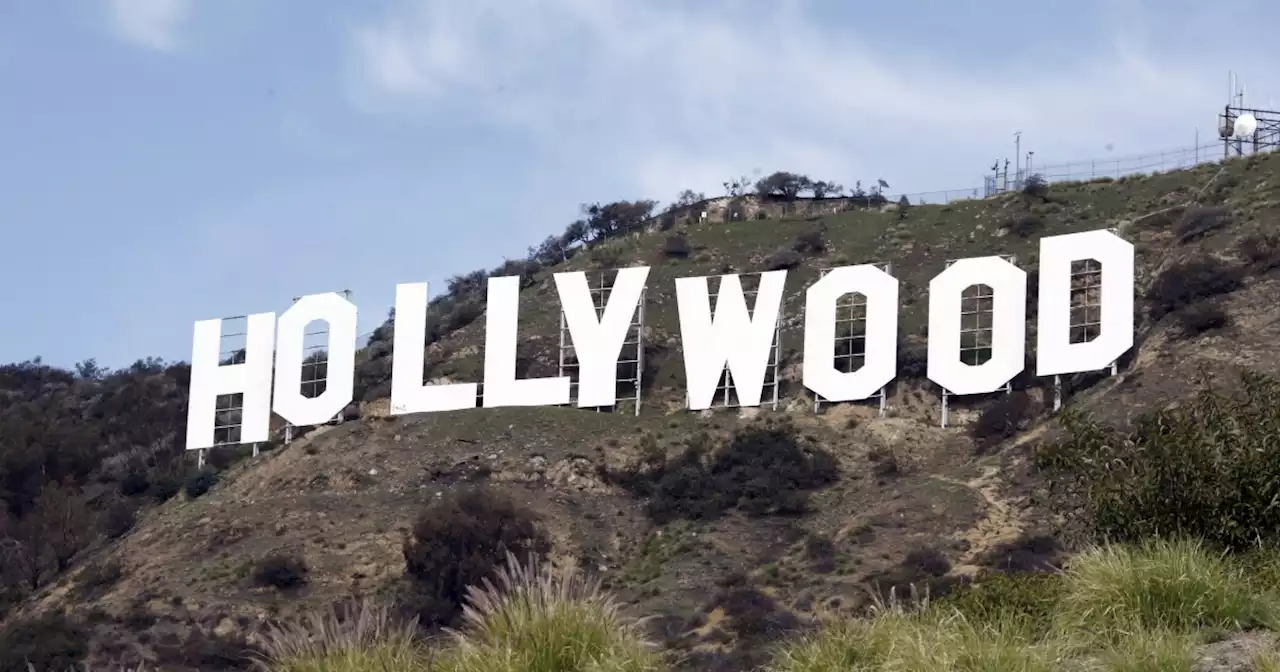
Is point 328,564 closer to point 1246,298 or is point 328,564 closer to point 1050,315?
point 1050,315

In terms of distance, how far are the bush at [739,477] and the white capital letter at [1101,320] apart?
720 cm

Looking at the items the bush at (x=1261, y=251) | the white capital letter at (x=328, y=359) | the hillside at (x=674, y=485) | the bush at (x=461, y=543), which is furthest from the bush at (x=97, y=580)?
the bush at (x=1261, y=251)

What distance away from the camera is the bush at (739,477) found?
4972 cm

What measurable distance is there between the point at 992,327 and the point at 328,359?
21.0 m

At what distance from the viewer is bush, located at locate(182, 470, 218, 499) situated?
58.3 meters

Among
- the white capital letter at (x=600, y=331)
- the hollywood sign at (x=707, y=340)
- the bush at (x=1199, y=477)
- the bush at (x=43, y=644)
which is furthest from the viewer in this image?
the white capital letter at (x=600, y=331)

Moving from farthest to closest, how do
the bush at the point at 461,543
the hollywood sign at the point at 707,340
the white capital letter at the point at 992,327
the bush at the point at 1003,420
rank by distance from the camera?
1. the bush at the point at 1003,420
2. the white capital letter at the point at 992,327
3. the hollywood sign at the point at 707,340
4. the bush at the point at 461,543

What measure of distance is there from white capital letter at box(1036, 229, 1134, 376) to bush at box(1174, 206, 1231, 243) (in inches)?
424

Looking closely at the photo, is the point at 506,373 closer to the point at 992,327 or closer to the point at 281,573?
the point at 281,573

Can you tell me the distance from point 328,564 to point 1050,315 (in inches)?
836

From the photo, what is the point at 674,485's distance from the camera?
168 feet

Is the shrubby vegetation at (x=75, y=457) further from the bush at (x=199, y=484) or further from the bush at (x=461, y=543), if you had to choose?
the bush at (x=461, y=543)

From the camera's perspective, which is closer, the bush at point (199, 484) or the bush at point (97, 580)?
the bush at point (97, 580)

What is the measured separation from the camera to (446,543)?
4653 cm
